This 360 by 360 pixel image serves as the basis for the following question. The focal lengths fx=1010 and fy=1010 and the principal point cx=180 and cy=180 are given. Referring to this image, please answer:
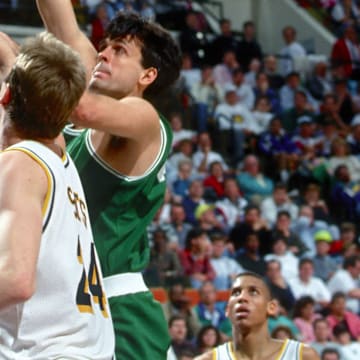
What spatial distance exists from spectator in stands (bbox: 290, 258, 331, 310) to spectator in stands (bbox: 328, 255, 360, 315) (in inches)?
10.1

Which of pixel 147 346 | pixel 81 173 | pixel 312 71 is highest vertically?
pixel 81 173

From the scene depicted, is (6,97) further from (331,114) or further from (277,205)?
(331,114)

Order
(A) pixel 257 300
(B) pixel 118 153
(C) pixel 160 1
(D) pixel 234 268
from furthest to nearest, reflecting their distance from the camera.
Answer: (C) pixel 160 1 → (D) pixel 234 268 → (A) pixel 257 300 → (B) pixel 118 153

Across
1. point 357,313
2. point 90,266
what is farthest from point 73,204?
point 357,313

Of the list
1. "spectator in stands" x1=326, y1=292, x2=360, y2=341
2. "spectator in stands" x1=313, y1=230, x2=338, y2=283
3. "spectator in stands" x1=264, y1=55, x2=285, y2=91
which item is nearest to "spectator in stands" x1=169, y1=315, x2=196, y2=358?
"spectator in stands" x1=326, y1=292, x2=360, y2=341

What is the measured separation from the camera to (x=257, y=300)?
578cm

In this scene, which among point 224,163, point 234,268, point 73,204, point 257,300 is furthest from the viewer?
point 224,163

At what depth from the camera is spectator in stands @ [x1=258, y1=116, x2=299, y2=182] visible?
45.3ft

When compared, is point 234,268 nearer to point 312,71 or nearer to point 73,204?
point 312,71

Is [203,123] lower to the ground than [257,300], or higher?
lower

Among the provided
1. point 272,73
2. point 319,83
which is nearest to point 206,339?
point 272,73

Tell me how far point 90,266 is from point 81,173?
941mm

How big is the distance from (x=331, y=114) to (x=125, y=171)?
39.4 feet

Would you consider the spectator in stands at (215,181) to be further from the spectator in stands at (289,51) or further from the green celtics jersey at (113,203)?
the green celtics jersey at (113,203)
